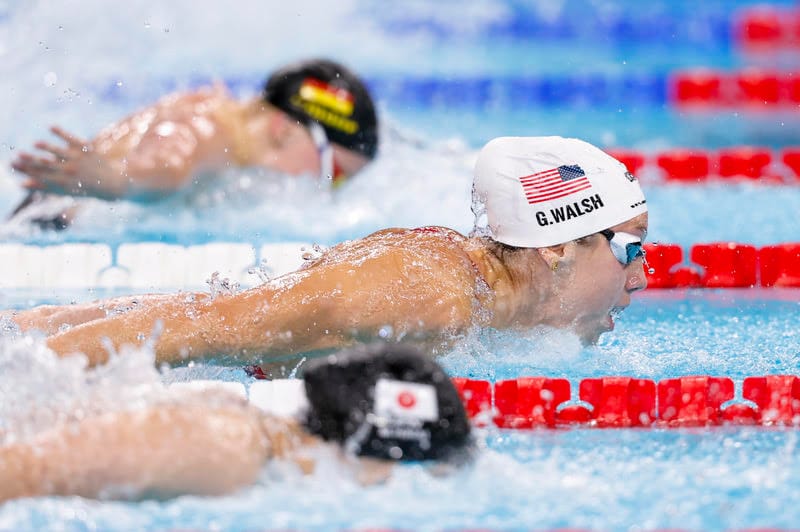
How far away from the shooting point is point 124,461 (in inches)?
70.0

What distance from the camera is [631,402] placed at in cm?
254

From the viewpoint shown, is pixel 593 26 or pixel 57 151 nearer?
pixel 57 151

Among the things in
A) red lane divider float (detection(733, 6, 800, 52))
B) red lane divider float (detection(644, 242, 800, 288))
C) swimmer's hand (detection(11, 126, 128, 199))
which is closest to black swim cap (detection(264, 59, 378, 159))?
swimmer's hand (detection(11, 126, 128, 199))

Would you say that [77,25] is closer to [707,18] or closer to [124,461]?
[707,18]

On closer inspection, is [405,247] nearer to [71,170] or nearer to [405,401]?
[405,401]

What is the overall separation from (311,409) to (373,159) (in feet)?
9.82

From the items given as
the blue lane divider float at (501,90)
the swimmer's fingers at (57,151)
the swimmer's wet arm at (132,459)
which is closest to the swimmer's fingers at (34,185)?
the swimmer's fingers at (57,151)

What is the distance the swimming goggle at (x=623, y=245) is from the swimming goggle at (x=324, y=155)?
219 cm

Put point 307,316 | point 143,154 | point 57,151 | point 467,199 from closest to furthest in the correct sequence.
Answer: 1. point 307,316
2. point 57,151
3. point 143,154
4. point 467,199

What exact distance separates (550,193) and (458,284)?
1.02ft

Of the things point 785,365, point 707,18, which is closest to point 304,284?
point 785,365

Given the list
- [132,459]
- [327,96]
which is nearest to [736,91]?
[327,96]

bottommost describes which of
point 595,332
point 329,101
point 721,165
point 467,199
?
point 595,332

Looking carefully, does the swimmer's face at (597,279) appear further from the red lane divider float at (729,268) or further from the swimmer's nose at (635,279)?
the red lane divider float at (729,268)
